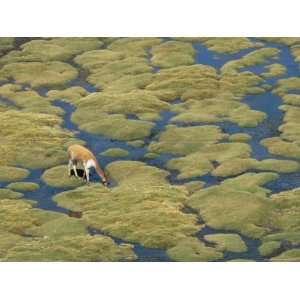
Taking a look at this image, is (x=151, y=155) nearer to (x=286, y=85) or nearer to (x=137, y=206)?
(x=137, y=206)

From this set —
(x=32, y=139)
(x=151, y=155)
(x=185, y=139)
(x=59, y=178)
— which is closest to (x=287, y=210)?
(x=151, y=155)

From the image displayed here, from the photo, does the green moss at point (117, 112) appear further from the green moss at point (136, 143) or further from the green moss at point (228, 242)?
the green moss at point (228, 242)

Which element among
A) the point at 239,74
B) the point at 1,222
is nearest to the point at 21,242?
the point at 1,222

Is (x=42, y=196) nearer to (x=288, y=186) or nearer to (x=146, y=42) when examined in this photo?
(x=288, y=186)

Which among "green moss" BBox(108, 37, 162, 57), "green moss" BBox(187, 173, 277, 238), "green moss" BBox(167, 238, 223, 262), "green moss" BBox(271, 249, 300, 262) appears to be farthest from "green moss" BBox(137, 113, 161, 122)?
"green moss" BBox(271, 249, 300, 262)

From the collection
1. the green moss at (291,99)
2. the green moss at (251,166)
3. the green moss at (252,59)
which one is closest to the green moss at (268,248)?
the green moss at (251,166)
